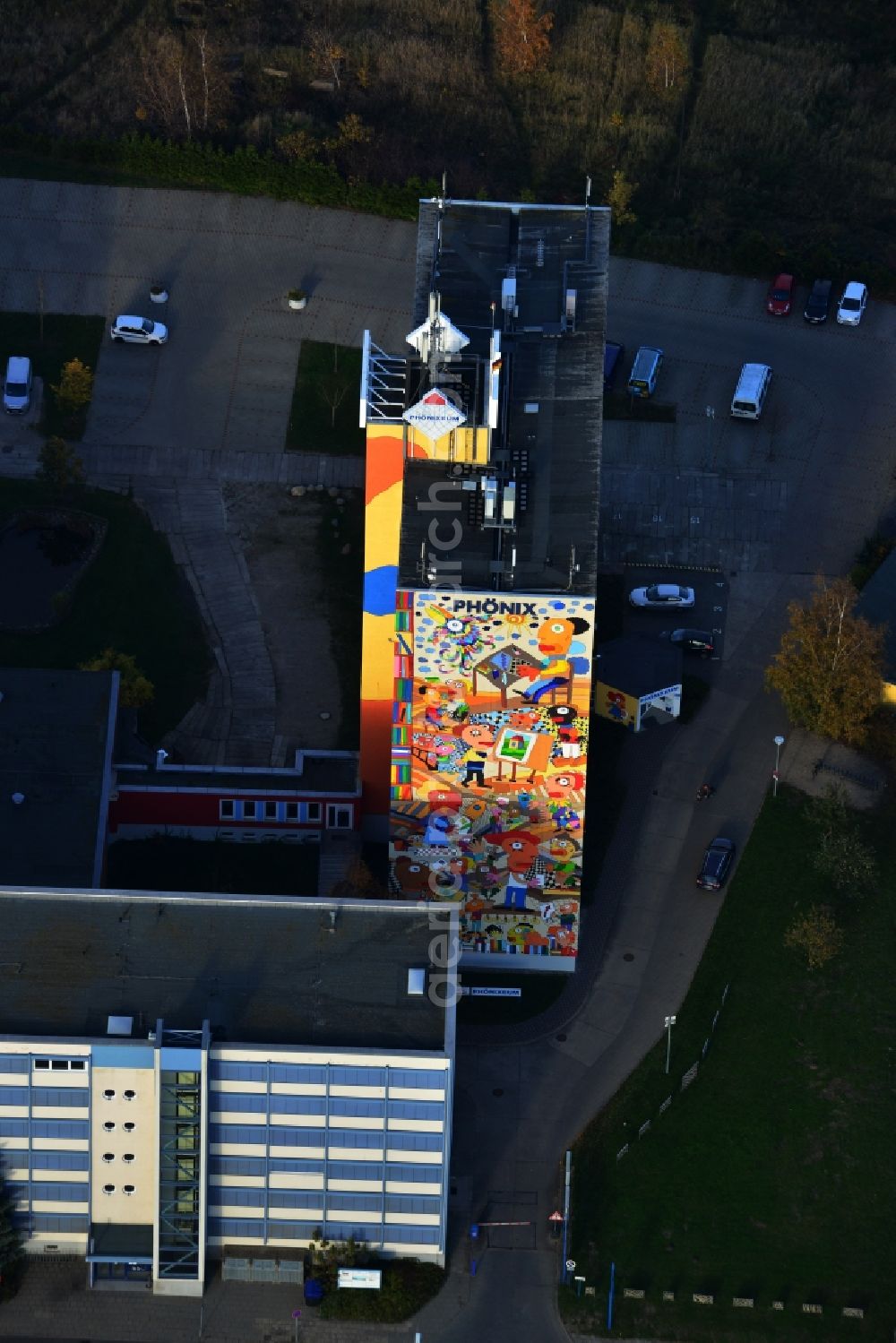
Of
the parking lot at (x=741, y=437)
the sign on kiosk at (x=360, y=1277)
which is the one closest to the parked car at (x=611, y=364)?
the parking lot at (x=741, y=437)

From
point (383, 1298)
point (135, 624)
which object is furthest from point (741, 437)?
point (383, 1298)

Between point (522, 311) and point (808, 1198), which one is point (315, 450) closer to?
point (522, 311)

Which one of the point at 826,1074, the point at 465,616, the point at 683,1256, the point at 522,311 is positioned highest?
the point at 522,311

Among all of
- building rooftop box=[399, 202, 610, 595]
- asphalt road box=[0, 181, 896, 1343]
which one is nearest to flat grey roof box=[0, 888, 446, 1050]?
asphalt road box=[0, 181, 896, 1343]

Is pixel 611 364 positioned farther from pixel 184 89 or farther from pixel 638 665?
pixel 184 89

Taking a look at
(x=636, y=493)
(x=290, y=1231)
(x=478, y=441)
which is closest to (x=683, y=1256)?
(x=290, y=1231)

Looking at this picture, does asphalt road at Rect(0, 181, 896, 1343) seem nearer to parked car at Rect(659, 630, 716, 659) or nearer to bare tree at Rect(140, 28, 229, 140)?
parked car at Rect(659, 630, 716, 659)

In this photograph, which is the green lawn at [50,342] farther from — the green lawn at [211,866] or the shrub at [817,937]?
the shrub at [817,937]
